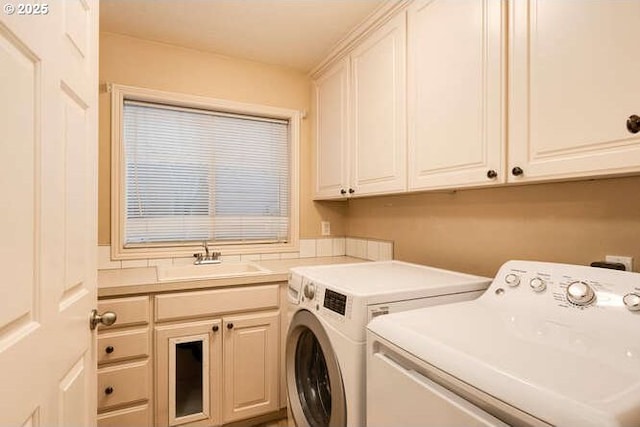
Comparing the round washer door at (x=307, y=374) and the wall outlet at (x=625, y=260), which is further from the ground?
the wall outlet at (x=625, y=260)

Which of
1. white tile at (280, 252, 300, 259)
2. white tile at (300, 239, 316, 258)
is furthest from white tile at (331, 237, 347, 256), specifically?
white tile at (280, 252, 300, 259)

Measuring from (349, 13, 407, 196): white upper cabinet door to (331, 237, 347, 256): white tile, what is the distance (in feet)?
2.48

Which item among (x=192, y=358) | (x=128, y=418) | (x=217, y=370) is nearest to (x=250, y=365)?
(x=217, y=370)

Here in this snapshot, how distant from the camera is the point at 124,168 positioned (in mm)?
2059

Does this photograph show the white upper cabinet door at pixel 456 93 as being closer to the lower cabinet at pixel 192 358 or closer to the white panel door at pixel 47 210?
the lower cabinet at pixel 192 358

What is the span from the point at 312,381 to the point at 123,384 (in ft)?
3.06

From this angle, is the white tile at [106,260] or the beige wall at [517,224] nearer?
the beige wall at [517,224]

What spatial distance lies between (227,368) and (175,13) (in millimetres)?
1985

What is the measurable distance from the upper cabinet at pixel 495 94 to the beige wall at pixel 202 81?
0.69 m

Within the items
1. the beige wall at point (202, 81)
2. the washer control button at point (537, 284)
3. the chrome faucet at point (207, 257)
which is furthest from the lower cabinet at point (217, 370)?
the washer control button at point (537, 284)

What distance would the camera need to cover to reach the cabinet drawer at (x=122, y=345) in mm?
1556

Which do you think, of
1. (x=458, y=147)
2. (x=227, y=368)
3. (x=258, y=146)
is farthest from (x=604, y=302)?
(x=258, y=146)

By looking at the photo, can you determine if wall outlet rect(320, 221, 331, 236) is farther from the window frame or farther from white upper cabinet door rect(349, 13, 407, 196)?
white upper cabinet door rect(349, 13, 407, 196)

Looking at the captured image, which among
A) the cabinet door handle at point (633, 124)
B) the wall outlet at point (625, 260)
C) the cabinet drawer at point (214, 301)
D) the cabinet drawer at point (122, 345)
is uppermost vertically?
the cabinet door handle at point (633, 124)
